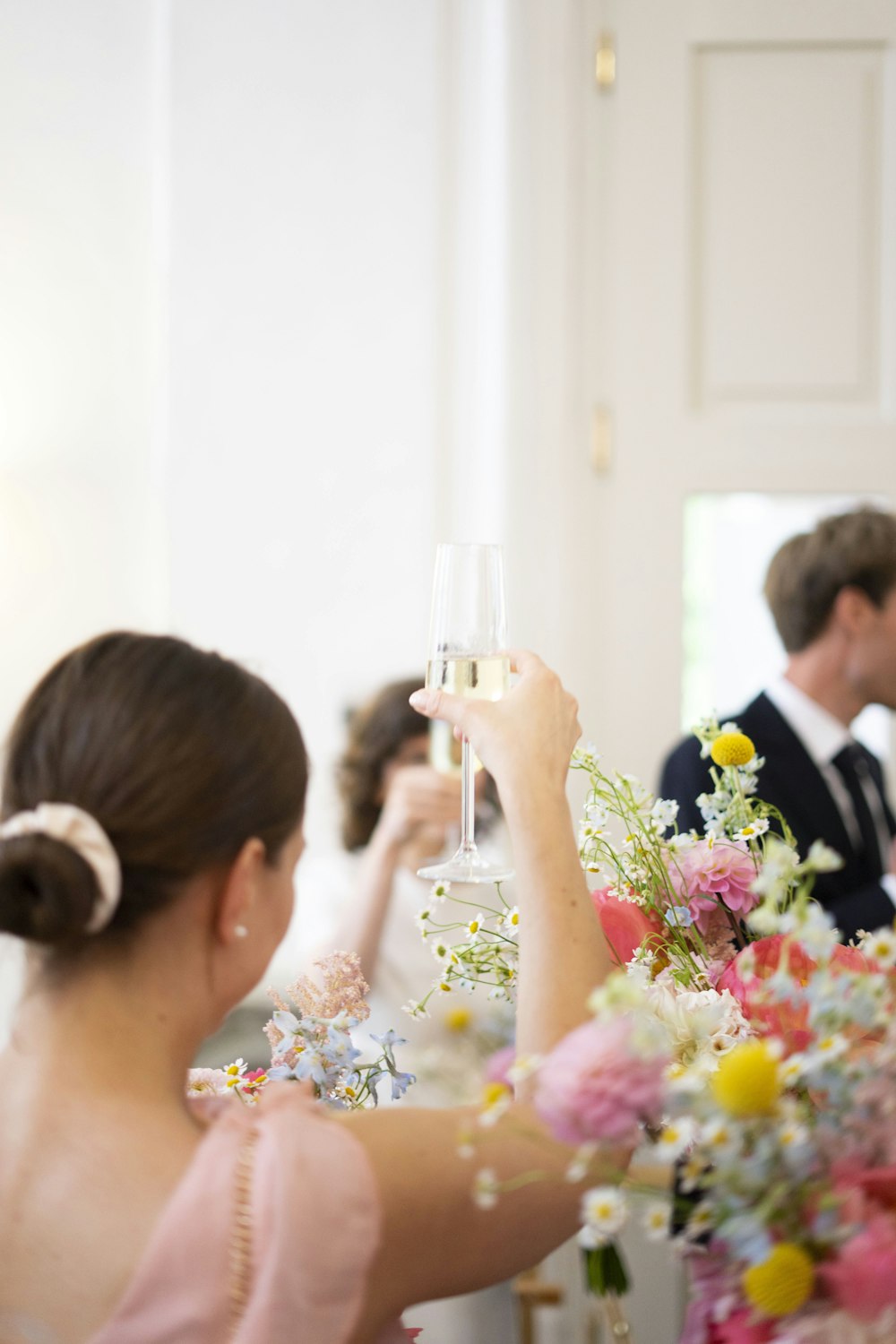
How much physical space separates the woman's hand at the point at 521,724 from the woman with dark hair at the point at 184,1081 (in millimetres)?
91

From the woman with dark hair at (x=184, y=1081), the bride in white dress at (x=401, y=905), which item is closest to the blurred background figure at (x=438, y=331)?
the bride in white dress at (x=401, y=905)

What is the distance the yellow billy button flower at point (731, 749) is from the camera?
3.21 ft

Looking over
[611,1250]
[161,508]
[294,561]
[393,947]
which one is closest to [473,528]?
[294,561]

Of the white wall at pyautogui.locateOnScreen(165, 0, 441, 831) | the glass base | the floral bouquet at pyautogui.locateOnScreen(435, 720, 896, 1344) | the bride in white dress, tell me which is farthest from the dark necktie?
the floral bouquet at pyautogui.locateOnScreen(435, 720, 896, 1344)

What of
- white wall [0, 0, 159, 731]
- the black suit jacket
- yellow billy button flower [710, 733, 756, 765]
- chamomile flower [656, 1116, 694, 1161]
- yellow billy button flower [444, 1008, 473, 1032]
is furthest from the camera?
white wall [0, 0, 159, 731]

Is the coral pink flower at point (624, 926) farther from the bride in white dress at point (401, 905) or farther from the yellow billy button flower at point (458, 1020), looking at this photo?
the yellow billy button flower at point (458, 1020)

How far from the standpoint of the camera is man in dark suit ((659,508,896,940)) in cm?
224

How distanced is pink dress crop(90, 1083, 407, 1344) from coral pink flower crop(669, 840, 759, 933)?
33cm

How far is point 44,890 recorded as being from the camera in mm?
792

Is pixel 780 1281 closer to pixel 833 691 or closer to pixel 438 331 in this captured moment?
pixel 833 691

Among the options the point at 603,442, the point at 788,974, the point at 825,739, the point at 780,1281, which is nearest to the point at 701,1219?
the point at 780,1281

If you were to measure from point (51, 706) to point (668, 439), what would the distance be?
200 cm

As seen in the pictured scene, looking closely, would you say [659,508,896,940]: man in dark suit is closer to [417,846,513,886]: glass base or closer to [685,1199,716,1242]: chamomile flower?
[417,846,513,886]: glass base

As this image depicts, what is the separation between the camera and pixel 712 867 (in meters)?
0.95
